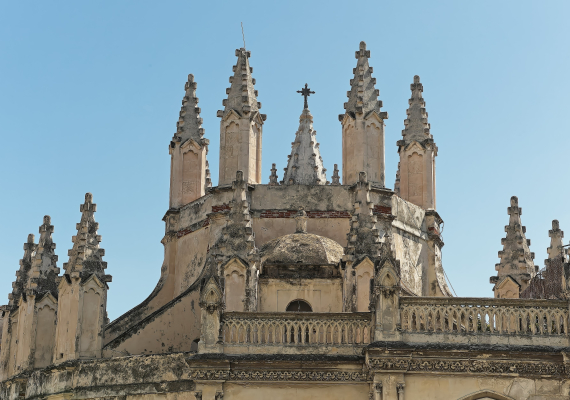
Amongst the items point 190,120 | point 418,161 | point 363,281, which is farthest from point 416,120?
point 363,281

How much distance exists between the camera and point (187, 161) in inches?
1340

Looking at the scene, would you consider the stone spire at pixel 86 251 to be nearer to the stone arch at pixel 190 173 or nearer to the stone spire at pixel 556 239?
the stone arch at pixel 190 173

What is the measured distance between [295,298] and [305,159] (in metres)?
11.8

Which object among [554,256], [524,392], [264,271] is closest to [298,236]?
[264,271]

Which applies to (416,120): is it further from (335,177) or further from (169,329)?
(169,329)

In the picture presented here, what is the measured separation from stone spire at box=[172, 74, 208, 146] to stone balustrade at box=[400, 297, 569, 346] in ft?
47.1

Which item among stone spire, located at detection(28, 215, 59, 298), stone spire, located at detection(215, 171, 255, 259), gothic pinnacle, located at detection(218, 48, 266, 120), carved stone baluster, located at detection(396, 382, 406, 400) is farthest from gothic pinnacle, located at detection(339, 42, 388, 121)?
carved stone baluster, located at detection(396, 382, 406, 400)

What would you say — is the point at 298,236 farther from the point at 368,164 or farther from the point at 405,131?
the point at 405,131

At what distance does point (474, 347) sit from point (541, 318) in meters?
1.72

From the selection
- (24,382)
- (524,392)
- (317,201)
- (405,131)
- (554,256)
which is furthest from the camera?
(405,131)

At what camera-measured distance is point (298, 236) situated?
1133 inches

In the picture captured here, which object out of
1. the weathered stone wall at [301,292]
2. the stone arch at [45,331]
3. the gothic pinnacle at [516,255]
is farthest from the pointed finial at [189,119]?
the gothic pinnacle at [516,255]

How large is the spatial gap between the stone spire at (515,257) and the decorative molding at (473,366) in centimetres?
761

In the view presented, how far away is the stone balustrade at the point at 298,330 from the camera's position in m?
22.3
